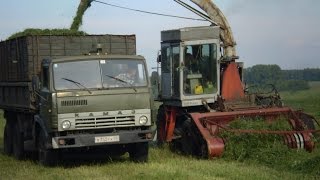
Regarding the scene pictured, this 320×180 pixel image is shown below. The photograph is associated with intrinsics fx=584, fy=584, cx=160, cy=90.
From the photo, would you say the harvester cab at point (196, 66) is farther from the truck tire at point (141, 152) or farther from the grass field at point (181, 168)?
the truck tire at point (141, 152)

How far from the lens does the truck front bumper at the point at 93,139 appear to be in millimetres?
11695

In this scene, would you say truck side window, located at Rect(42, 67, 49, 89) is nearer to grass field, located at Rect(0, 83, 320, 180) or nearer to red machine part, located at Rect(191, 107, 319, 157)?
grass field, located at Rect(0, 83, 320, 180)

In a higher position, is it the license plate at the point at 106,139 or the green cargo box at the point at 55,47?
the green cargo box at the point at 55,47

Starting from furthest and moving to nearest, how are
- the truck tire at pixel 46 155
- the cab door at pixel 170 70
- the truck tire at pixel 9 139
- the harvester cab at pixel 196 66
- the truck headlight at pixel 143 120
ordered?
the truck tire at pixel 9 139, the cab door at pixel 170 70, the harvester cab at pixel 196 66, the truck tire at pixel 46 155, the truck headlight at pixel 143 120

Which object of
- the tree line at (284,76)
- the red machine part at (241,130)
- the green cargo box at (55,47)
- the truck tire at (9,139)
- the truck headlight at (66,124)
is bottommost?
the tree line at (284,76)

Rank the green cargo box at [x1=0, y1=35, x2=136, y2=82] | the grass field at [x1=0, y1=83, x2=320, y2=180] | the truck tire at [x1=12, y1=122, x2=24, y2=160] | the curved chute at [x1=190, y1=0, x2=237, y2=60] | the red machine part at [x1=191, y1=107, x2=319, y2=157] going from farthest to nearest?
the curved chute at [x1=190, y1=0, x2=237, y2=60]
the truck tire at [x1=12, y1=122, x2=24, y2=160]
the green cargo box at [x1=0, y1=35, x2=136, y2=82]
the red machine part at [x1=191, y1=107, x2=319, y2=157]
the grass field at [x1=0, y1=83, x2=320, y2=180]

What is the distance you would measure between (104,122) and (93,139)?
42 cm

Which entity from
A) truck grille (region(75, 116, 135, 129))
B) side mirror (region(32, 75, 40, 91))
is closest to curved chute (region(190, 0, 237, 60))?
truck grille (region(75, 116, 135, 129))

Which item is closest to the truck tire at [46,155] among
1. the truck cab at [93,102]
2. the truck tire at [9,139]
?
the truck cab at [93,102]

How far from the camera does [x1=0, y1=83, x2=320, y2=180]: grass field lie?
33.8 feet

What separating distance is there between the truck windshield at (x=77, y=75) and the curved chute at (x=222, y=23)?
443 centimetres

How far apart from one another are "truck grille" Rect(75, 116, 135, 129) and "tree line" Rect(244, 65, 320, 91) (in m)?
56.2

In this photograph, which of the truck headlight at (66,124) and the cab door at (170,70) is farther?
the cab door at (170,70)

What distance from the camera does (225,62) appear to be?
1521 centimetres
